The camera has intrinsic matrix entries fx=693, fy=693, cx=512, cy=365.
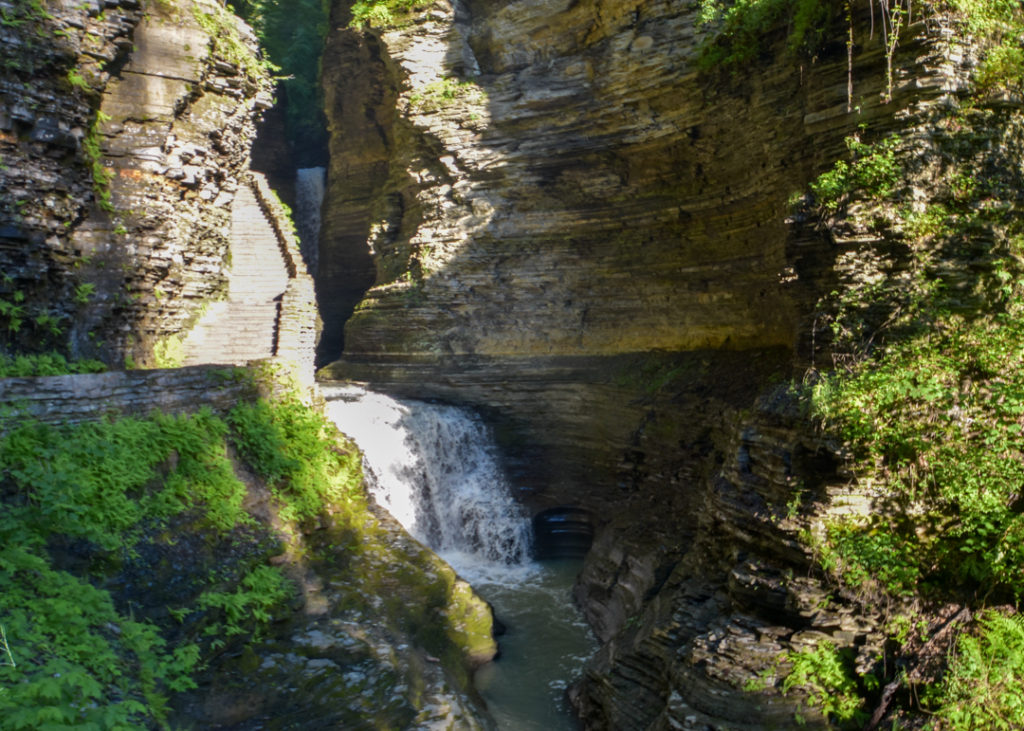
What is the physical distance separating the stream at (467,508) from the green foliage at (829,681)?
3.81 m

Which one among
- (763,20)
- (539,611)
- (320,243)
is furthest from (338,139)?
(539,611)

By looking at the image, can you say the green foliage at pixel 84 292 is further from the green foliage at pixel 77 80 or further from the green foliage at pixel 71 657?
the green foliage at pixel 71 657

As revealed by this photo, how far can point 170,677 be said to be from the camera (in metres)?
5.95

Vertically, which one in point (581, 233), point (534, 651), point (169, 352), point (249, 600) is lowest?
point (534, 651)

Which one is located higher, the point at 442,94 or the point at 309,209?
the point at 442,94

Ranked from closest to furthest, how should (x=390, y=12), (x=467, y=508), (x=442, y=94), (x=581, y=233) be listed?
1. (x=467, y=508)
2. (x=581, y=233)
3. (x=442, y=94)
4. (x=390, y=12)

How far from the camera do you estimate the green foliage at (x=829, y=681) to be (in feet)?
19.9

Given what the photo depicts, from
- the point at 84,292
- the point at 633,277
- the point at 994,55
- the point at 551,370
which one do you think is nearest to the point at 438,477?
the point at 551,370

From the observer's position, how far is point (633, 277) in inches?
565

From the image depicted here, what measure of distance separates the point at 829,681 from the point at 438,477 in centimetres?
876

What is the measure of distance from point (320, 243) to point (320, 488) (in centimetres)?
1354

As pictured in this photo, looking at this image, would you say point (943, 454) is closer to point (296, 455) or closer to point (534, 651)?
point (534, 651)

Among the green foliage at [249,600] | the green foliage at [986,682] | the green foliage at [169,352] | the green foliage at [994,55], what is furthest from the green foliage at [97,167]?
the green foliage at [986,682]

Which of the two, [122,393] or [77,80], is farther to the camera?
[77,80]
